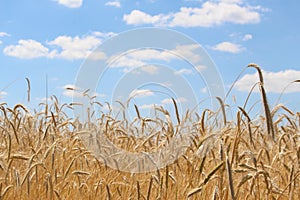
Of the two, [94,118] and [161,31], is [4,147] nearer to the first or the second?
[94,118]

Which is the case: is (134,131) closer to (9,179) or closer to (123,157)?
(123,157)

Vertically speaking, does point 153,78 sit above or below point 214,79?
above

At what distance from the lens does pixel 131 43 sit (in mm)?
3895

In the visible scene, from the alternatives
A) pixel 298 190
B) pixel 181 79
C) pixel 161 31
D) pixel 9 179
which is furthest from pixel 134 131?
pixel 298 190

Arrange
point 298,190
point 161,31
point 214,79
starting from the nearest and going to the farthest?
1. point 298,190
2. point 214,79
3. point 161,31

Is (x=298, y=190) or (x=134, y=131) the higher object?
(x=134, y=131)

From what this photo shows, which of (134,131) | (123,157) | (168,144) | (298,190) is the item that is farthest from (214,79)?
(134,131)

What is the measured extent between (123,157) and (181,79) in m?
1.31

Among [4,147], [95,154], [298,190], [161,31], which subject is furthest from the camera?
[161,31]

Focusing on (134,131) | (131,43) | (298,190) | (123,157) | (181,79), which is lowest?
(298,190)

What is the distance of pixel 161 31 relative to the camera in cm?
393

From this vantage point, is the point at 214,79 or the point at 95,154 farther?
the point at 214,79

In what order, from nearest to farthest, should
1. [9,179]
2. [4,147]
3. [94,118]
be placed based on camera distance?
[9,179], [4,147], [94,118]

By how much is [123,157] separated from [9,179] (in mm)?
747
